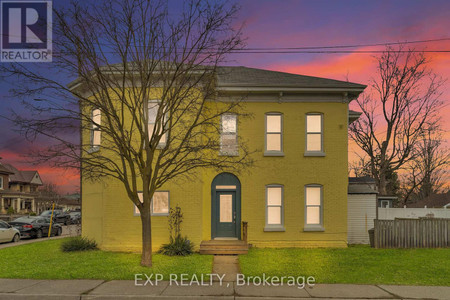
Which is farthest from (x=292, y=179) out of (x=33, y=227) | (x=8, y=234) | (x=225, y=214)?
(x=33, y=227)

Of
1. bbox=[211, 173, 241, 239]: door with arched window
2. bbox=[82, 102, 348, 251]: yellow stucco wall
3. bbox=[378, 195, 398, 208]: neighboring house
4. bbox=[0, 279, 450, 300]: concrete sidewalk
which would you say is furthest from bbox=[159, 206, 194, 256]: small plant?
bbox=[378, 195, 398, 208]: neighboring house

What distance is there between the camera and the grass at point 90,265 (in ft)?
37.5

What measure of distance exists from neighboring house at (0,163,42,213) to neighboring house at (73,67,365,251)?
4659 centimetres

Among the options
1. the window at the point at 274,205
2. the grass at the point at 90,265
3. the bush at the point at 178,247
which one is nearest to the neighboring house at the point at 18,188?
the grass at the point at 90,265

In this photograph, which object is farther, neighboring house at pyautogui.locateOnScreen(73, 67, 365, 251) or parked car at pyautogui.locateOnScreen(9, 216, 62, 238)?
parked car at pyautogui.locateOnScreen(9, 216, 62, 238)

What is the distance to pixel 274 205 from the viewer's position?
18.0 m

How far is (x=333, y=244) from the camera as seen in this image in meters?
17.8

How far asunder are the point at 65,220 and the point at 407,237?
3561 cm

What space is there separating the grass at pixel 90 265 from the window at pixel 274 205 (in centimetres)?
411

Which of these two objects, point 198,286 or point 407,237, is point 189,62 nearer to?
point 198,286

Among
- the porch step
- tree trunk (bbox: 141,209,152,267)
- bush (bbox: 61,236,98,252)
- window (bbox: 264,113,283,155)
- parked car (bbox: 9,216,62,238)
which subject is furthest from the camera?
parked car (bbox: 9,216,62,238)

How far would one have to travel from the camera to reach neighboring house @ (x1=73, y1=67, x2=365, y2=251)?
1766 cm

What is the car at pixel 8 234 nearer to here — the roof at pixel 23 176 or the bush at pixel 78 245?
the bush at pixel 78 245

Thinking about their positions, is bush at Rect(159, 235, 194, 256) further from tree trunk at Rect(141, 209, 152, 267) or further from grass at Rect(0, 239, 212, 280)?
tree trunk at Rect(141, 209, 152, 267)
